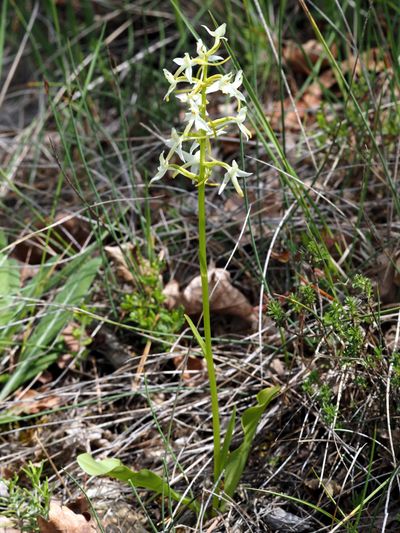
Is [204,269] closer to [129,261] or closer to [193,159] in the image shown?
[193,159]

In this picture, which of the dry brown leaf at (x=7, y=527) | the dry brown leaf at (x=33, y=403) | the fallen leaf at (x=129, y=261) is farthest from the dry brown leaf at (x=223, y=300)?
the dry brown leaf at (x=7, y=527)

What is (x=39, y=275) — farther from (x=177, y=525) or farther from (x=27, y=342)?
(x=177, y=525)

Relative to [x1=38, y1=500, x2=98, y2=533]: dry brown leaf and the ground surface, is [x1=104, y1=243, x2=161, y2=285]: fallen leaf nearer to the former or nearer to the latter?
the ground surface

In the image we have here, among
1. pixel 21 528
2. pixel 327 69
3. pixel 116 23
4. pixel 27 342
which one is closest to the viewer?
pixel 21 528

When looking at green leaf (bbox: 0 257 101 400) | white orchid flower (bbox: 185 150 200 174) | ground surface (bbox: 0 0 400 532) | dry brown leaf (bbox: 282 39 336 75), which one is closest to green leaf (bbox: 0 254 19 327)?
ground surface (bbox: 0 0 400 532)

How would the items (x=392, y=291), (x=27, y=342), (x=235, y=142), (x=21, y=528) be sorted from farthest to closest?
(x=235, y=142) → (x=27, y=342) → (x=392, y=291) → (x=21, y=528)

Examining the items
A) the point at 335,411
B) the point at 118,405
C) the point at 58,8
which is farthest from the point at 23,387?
the point at 58,8
